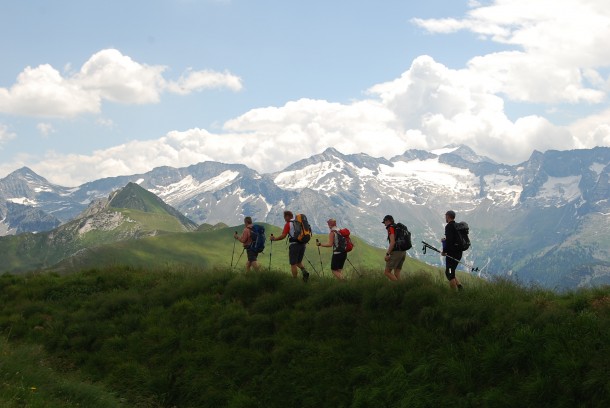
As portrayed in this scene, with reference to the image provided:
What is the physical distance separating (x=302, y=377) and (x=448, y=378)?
3.69 m

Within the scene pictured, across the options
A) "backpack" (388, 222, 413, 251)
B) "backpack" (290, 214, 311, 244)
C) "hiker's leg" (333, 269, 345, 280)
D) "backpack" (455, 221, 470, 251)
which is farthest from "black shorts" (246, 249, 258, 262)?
"backpack" (455, 221, 470, 251)

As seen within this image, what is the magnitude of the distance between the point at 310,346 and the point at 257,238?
8.69 meters

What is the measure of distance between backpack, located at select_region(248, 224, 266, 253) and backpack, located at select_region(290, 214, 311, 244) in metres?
2.21

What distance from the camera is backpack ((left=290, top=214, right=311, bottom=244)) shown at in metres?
21.7

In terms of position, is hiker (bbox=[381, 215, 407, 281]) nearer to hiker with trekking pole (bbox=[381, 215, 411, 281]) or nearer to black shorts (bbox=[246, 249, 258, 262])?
hiker with trekking pole (bbox=[381, 215, 411, 281])

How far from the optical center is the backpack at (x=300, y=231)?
21.7 m

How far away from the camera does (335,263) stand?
21141 millimetres

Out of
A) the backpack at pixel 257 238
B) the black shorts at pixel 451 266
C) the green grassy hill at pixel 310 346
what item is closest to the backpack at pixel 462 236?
the black shorts at pixel 451 266

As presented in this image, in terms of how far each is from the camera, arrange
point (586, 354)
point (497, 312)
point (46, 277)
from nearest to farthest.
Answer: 1. point (586, 354)
2. point (497, 312)
3. point (46, 277)

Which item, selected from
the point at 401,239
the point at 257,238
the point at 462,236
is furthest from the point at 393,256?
the point at 257,238

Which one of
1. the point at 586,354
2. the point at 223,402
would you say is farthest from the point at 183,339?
the point at 586,354

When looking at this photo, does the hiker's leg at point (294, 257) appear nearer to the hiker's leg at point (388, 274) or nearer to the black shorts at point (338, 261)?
the black shorts at point (338, 261)

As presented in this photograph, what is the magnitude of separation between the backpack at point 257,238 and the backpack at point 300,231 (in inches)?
86.9

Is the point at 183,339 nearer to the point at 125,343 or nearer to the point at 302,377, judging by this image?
the point at 125,343
